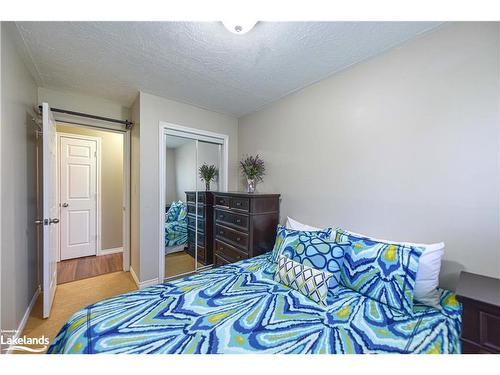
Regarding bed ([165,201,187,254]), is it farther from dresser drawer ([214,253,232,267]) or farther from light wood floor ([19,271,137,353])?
light wood floor ([19,271,137,353])

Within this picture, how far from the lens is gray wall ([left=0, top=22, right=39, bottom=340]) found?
55.1 inches

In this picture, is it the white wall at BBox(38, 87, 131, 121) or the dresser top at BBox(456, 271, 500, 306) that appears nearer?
the dresser top at BBox(456, 271, 500, 306)

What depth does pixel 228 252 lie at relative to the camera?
2.52 meters

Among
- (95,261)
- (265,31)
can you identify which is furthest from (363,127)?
(95,261)

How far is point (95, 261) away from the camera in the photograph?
338 centimetres

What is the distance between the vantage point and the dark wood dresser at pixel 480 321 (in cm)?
83

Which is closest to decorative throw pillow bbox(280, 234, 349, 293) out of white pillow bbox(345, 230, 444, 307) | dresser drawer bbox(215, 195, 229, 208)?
white pillow bbox(345, 230, 444, 307)

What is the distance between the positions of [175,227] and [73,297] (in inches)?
51.6

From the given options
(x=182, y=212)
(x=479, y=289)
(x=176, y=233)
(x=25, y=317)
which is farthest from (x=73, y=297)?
(x=479, y=289)

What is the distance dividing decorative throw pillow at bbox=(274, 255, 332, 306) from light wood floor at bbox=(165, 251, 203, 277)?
5.95ft

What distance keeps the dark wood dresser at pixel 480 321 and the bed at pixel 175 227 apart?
2768 millimetres

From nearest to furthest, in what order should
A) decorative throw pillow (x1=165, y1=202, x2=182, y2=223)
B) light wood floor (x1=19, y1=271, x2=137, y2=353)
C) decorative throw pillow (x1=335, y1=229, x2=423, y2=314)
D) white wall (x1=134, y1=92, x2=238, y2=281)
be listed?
decorative throw pillow (x1=335, y1=229, x2=423, y2=314)
light wood floor (x1=19, y1=271, x2=137, y2=353)
white wall (x1=134, y1=92, x2=238, y2=281)
decorative throw pillow (x1=165, y1=202, x2=182, y2=223)
